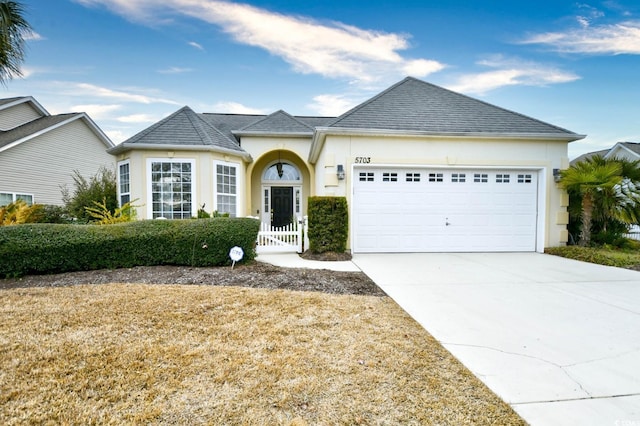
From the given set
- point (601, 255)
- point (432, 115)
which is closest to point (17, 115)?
point (432, 115)

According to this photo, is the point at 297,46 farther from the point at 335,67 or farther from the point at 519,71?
the point at 519,71

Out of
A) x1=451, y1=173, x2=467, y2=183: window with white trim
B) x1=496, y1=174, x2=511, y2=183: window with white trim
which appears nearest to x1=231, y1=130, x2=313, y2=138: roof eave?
x1=451, y1=173, x2=467, y2=183: window with white trim

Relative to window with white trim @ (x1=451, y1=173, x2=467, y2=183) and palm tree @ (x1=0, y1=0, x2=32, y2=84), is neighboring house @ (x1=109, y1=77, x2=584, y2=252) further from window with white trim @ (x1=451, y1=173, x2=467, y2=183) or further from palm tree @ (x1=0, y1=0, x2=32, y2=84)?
palm tree @ (x1=0, y1=0, x2=32, y2=84)

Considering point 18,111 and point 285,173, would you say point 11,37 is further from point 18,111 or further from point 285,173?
point 285,173

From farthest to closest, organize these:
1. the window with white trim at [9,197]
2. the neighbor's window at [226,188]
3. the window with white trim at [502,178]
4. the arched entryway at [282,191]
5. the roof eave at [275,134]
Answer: the arched entryway at [282,191] < the roof eave at [275,134] < the window with white trim at [9,197] < the neighbor's window at [226,188] < the window with white trim at [502,178]

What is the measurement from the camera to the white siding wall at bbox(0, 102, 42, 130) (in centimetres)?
1462

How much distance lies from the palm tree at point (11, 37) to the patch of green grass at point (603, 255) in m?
16.5

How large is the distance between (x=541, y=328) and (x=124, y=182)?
41.9 feet

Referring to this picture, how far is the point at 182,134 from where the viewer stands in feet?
36.3

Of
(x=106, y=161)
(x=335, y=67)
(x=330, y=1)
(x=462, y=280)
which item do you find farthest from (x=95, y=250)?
(x=106, y=161)

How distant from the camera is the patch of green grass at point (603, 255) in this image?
24.5 ft

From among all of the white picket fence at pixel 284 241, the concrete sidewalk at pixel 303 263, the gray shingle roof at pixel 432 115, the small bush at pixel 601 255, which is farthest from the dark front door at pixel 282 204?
the small bush at pixel 601 255

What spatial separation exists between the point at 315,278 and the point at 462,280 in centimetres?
289

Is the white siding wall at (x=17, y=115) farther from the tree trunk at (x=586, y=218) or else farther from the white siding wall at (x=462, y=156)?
the tree trunk at (x=586, y=218)
